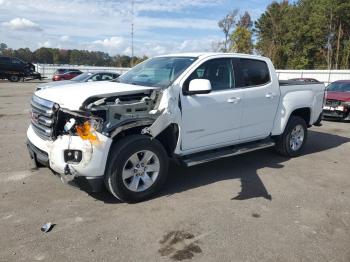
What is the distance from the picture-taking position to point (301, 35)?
5253cm

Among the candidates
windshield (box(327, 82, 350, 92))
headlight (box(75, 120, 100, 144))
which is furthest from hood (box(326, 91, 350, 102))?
headlight (box(75, 120, 100, 144))

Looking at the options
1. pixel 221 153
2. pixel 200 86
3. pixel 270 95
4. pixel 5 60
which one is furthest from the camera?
pixel 5 60

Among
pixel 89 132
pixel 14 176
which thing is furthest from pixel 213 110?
pixel 14 176

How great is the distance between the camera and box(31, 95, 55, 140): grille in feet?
14.8

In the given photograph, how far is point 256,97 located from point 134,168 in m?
2.57

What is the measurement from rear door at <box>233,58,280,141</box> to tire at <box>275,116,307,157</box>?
0.61 meters

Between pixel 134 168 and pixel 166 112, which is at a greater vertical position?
pixel 166 112

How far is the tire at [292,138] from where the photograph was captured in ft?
23.3

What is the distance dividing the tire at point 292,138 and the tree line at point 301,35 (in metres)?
45.4

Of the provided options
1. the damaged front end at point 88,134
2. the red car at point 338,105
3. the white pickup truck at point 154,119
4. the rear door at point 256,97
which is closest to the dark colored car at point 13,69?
the red car at point 338,105

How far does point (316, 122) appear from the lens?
7879mm

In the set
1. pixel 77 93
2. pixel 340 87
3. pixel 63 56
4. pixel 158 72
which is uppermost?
pixel 63 56

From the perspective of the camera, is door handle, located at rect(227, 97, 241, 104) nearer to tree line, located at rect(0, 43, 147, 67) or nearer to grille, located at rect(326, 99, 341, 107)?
grille, located at rect(326, 99, 341, 107)

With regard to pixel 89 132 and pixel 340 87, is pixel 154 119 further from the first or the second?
pixel 340 87
